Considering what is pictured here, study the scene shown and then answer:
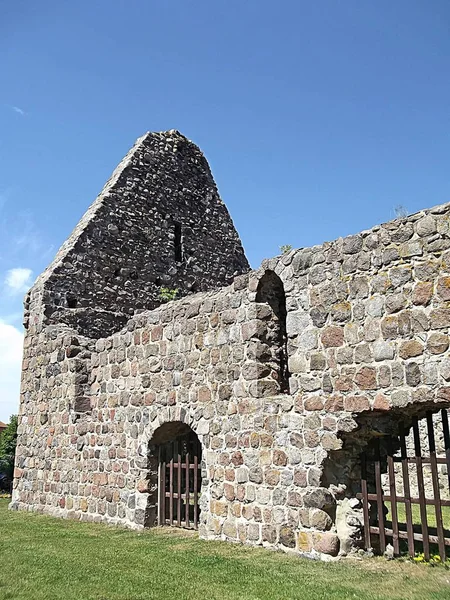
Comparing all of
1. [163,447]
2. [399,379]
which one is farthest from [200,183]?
[399,379]

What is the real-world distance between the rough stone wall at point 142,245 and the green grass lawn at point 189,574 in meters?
6.18

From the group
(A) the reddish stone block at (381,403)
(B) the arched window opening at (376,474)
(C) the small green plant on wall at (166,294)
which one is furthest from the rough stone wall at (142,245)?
(A) the reddish stone block at (381,403)

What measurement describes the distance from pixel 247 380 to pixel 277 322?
38.0 inches

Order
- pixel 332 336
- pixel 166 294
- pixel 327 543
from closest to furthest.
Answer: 1. pixel 327 543
2. pixel 332 336
3. pixel 166 294

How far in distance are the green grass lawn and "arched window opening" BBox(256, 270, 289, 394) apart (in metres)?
2.48

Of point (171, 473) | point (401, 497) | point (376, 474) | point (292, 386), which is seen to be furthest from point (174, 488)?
point (401, 497)

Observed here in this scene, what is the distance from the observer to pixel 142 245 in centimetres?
1492

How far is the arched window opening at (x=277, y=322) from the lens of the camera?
8484 mm

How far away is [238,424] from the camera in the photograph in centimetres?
838

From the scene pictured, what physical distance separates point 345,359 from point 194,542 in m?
3.49

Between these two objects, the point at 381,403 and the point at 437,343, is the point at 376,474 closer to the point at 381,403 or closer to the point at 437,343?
the point at 381,403

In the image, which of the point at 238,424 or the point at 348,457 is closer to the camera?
the point at 348,457

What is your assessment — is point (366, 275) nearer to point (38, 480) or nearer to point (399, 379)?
point (399, 379)

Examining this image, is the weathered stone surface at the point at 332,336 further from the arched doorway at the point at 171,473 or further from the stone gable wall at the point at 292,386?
the arched doorway at the point at 171,473
